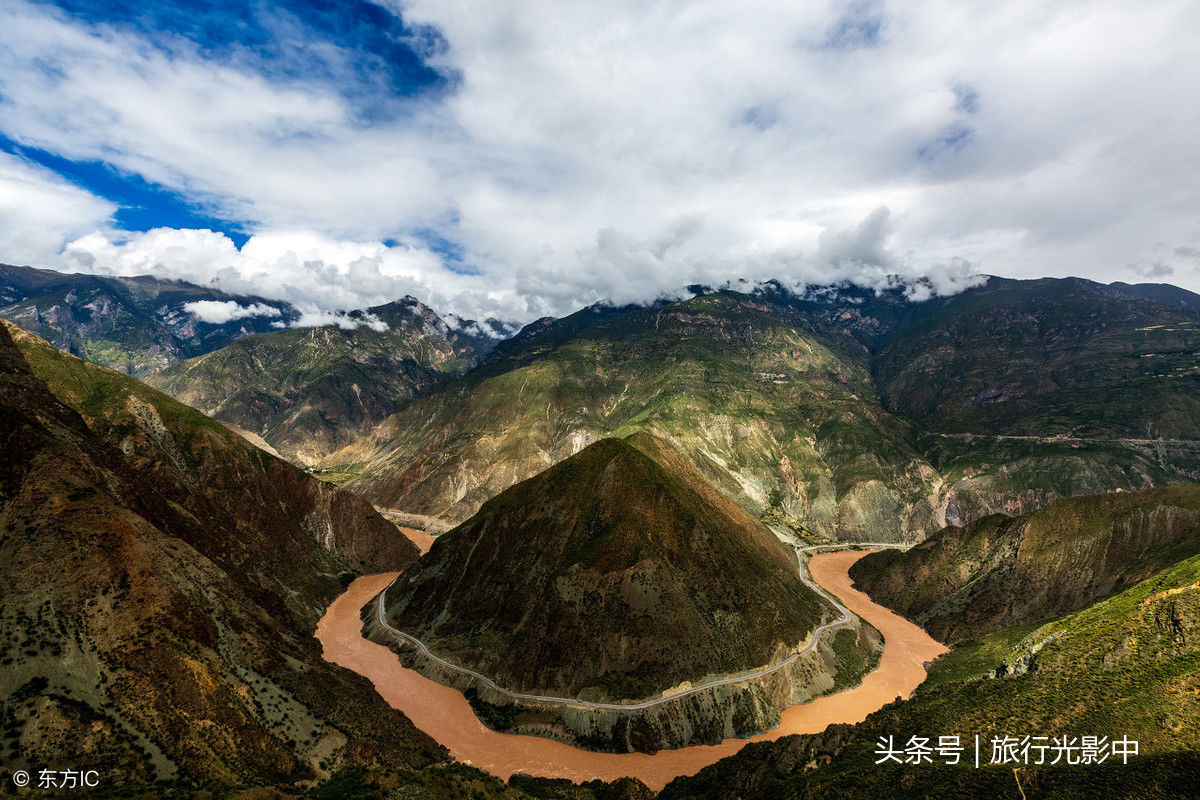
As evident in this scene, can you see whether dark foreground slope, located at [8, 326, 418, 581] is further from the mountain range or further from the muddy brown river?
the muddy brown river

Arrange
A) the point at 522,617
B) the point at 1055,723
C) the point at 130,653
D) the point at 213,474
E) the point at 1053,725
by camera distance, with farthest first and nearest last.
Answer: the point at 213,474 → the point at 522,617 → the point at 130,653 → the point at 1055,723 → the point at 1053,725

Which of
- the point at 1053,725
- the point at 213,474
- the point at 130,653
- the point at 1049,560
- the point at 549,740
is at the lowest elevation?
the point at 549,740

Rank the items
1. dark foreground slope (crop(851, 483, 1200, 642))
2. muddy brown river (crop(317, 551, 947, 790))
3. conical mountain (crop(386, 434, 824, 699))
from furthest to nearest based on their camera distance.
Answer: dark foreground slope (crop(851, 483, 1200, 642)) → conical mountain (crop(386, 434, 824, 699)) → muddy brown river (crop(317, 551, 947, 790))

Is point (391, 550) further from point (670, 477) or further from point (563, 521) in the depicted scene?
point (670, 477)

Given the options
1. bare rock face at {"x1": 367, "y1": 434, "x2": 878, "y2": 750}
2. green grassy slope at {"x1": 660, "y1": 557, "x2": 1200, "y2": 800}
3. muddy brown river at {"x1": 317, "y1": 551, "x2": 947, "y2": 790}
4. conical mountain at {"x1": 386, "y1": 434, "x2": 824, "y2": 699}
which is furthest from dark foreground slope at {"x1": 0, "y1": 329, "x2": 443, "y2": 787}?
green grassy slope at {"x1": 660, "y1": 557, "x2": 1200, "y2": 800}

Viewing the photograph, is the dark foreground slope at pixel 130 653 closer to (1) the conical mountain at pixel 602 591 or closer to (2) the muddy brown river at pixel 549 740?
(2) the muddy brown river at pixel 549 740

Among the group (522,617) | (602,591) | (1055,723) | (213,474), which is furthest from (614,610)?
(213,474)

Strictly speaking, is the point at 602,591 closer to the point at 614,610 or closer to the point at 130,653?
the point at 614,610
